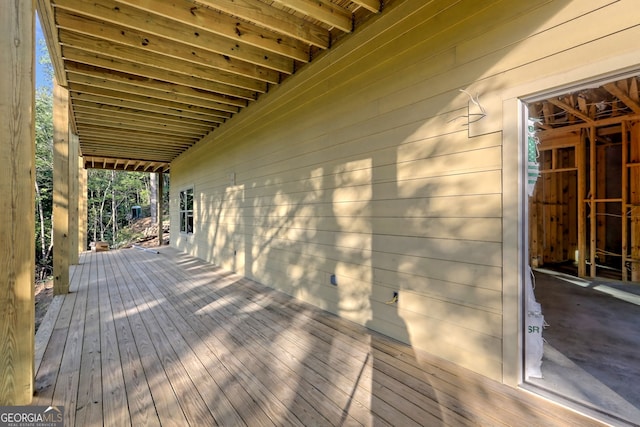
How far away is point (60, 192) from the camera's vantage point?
432 cm

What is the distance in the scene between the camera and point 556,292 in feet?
13.8

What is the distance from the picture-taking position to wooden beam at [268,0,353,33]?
8.90 feet

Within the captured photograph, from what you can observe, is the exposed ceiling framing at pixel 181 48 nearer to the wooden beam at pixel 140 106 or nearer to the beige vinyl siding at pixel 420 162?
the wooden beam at pixel 140 106

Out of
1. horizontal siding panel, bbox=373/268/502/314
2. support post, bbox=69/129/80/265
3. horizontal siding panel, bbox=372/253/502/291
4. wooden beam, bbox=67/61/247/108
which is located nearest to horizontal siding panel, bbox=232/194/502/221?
horizontal siding panel, bbox=372/253/502/291

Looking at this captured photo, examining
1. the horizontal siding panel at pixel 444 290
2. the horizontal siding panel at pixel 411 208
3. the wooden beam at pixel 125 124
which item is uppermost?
the wooden beam at pixel 125 124

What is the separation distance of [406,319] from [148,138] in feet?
25.5

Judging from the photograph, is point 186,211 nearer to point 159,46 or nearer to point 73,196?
point 73,196

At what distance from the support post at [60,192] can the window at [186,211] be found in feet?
13.6

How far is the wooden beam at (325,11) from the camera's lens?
107 inches

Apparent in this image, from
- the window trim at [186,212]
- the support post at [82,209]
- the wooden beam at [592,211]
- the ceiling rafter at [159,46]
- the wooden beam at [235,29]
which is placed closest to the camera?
the wooden beam at [235,29]

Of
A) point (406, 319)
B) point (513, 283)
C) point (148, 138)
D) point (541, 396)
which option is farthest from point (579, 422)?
point (148, 138)

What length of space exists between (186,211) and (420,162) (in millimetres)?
8168

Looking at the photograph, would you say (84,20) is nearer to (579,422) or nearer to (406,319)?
(406,319)

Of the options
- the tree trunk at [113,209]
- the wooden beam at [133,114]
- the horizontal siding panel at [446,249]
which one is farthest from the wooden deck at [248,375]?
the tree trunk at [113,209]
